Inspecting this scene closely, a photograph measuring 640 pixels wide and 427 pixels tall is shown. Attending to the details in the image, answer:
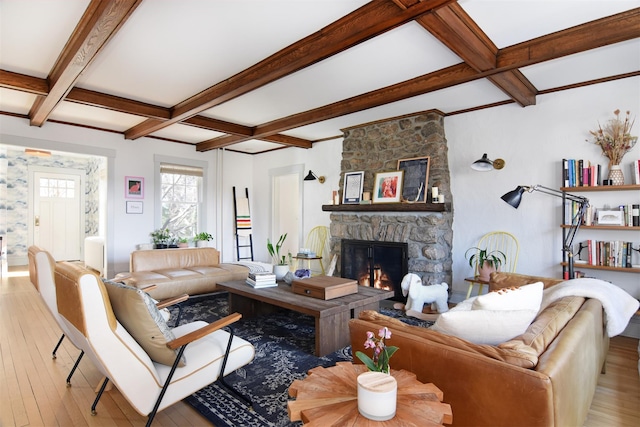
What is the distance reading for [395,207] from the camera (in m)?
4.80

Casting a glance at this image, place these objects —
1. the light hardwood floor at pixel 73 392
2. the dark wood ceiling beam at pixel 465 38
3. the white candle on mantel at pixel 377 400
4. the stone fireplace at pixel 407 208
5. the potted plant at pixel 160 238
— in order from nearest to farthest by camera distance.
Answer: the white candle on mantel at pixel 377 400, the light hardwood floor at pixel 73 392, the dark wood ceiling beam at pixel 465 38, the stone fireplace at pixel 407 208, the potted plant at pixel 160 238

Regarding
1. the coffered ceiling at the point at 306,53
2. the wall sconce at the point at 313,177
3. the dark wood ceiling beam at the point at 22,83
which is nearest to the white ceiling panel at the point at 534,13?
the coffered ceiling at the point at 306,53

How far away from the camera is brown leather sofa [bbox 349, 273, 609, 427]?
1.24 m

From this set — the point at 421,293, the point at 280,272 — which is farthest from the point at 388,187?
the point at 280,272

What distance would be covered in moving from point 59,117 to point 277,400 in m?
5.47

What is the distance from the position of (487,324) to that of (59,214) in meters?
10.2

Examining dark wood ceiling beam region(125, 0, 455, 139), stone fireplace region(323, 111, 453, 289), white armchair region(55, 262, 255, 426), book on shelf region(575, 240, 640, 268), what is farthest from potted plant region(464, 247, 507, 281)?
white armchair region(55, 262, 255, 426)

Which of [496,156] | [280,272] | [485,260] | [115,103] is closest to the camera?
[280,272]

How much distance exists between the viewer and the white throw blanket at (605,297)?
231 cm

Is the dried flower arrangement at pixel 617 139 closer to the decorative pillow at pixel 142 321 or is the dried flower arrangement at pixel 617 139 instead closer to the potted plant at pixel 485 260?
the potted plant at pixel 485 260

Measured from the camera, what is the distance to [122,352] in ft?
5.73

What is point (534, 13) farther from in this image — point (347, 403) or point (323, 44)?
point (347, 403)

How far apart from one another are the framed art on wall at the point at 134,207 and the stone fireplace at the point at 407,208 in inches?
141

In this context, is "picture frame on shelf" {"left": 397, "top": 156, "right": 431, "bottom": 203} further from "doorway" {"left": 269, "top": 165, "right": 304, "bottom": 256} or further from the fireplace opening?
"doorway" {"left": 269, "top": 165, "right": 304, "bottom": 256}
